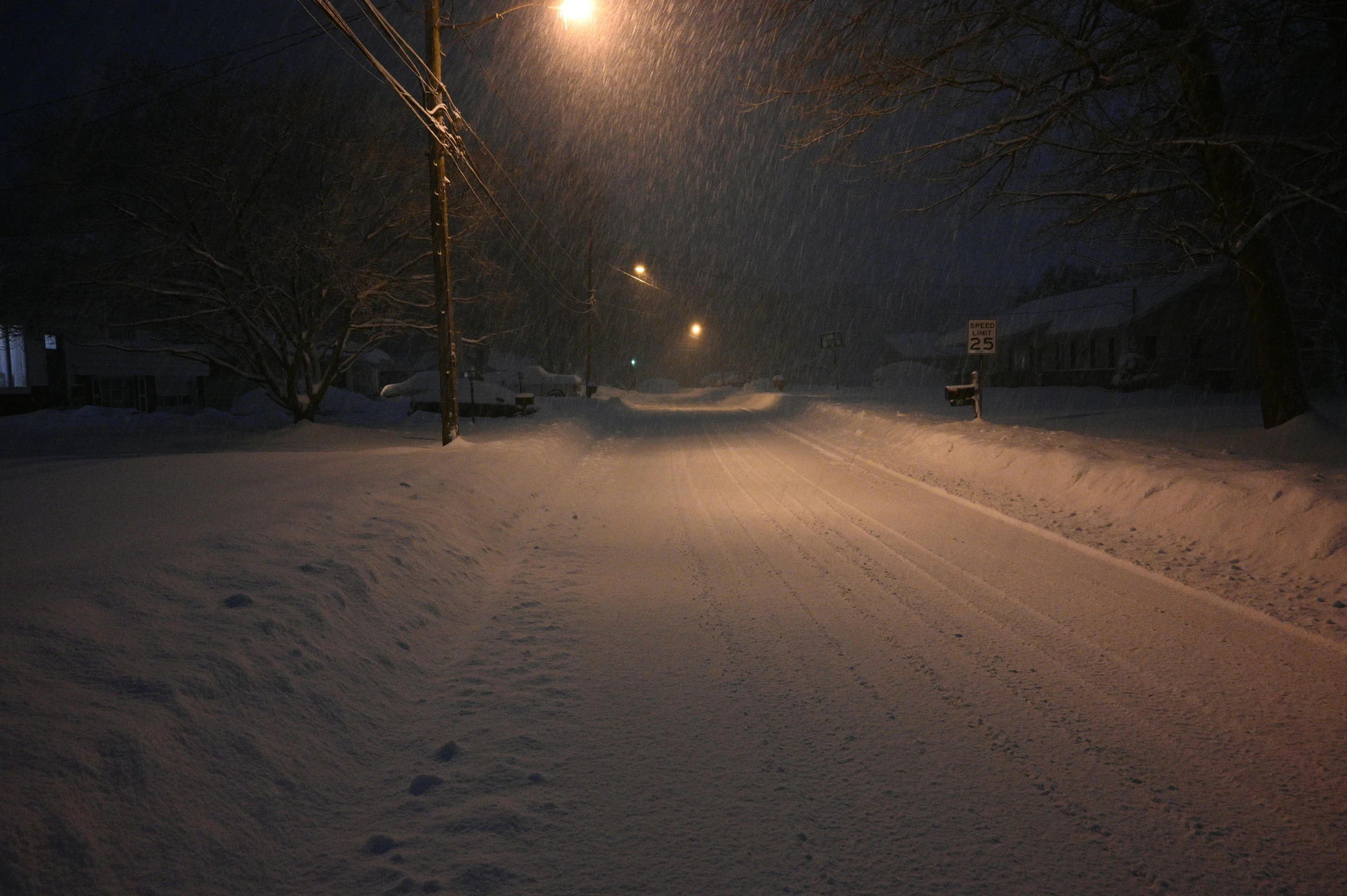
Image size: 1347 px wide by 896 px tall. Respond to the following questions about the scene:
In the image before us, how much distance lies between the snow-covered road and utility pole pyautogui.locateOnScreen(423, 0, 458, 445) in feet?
21.5

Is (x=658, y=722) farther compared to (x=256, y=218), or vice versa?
(x=256, y=218)

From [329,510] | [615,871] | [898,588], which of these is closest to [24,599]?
[329,510]

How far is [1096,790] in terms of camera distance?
313 cm

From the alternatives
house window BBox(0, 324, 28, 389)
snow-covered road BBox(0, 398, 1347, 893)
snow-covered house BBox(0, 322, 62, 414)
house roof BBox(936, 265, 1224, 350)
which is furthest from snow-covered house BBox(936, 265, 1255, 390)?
house window BBox(0, 324, 28, 389)

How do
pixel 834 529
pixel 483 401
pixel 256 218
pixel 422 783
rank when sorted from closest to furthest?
1. pixel 422 783
2. pixel 834 529
3. pixel 256 218
4. pixel 483 401

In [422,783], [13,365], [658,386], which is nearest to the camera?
[422,783]

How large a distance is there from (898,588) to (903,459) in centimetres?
926

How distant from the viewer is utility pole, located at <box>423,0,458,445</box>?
12781 mm

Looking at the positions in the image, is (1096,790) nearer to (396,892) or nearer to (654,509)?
(396,892)

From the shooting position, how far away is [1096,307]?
3953 cm

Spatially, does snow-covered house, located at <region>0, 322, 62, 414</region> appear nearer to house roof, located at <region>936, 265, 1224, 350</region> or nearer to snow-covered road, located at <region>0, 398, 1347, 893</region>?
snow-covered road, located at <region>0, 398, 1347, 893</region>

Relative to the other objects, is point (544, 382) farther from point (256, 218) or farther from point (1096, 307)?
point (1096, 307)

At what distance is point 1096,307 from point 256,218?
132 ft

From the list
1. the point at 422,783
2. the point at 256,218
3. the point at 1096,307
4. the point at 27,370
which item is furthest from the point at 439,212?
the point at 1096,307
